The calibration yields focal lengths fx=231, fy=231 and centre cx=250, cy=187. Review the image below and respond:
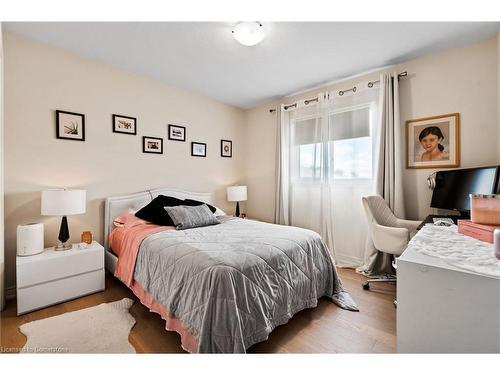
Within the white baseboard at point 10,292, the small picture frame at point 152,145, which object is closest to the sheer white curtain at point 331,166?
the small picture frame at point 152,145

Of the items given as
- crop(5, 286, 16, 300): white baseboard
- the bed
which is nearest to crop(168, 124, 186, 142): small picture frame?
the bed

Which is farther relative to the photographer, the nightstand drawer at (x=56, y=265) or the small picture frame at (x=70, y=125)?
the small picture frame at (x=70, y=125)

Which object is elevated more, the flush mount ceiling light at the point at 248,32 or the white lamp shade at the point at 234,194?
the flush mount ceiling light at the point at 248,32

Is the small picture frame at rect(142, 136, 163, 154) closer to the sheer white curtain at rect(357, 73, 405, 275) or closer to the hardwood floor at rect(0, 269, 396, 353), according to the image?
the hardwood floor at rect(0, 269, 396, 353)

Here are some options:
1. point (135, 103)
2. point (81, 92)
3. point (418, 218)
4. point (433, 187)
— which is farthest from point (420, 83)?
point (81, 92)

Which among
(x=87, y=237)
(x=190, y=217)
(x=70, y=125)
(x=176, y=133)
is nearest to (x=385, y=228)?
(x=190, y=217)

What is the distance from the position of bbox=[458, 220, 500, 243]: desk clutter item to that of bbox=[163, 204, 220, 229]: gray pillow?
7.51ft

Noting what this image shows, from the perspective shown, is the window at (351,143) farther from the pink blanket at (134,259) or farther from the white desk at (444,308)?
the pink blanket at (134,259)

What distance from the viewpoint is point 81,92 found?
8.83 ft

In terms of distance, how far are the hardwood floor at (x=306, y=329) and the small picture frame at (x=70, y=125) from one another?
174 centimetres

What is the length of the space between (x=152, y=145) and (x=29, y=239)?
1716mm

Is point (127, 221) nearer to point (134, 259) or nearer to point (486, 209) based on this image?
point (134, 259)

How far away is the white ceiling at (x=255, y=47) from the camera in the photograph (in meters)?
2.13

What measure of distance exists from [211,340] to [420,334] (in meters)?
1.06
